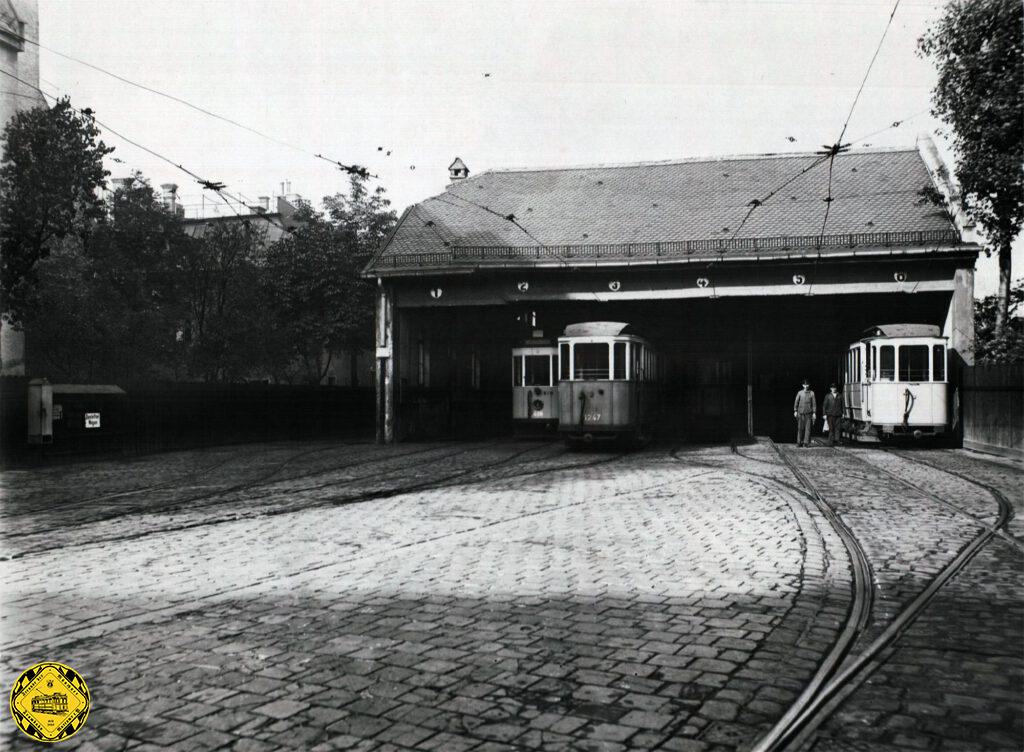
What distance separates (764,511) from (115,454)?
16.1 metres

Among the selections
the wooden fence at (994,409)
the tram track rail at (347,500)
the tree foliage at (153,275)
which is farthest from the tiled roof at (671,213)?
the tram track rail at (347,500)

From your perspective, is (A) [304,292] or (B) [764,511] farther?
(A) [304,292]

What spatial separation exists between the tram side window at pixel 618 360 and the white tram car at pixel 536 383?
15.2 feet

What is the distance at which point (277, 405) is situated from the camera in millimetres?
28656

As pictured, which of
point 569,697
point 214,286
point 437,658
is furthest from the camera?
point 214,286

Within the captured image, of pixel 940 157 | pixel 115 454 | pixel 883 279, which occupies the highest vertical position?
pixel 940 157

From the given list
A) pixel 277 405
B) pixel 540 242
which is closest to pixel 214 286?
pixel 277 405

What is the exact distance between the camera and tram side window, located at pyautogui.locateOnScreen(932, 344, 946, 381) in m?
21.6

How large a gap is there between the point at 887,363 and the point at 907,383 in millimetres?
672

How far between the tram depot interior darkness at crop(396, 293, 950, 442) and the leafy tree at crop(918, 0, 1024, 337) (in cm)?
582

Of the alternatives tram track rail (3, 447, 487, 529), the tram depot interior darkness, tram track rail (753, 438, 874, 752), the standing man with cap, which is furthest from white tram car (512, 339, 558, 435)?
tram track rail (753, 438, 874, 752)

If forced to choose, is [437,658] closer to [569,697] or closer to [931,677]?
[569,697]

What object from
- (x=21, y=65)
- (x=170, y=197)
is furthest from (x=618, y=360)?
(x=170, y=197)

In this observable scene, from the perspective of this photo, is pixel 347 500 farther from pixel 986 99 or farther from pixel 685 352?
pixel 685 352
